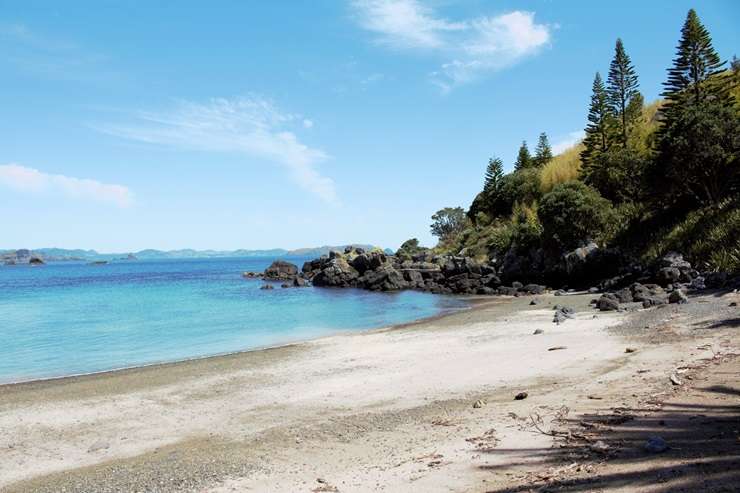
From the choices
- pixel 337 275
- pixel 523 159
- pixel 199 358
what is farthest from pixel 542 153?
pixel 199 358

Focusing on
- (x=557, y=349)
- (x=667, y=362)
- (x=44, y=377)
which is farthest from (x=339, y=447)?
(x=44, y=377)

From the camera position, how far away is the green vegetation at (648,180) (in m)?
25.6

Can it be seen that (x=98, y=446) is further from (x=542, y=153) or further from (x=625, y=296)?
(x=542, y=153)

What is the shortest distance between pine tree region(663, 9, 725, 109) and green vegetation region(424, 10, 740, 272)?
0.21 feet

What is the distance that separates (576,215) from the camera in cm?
3262

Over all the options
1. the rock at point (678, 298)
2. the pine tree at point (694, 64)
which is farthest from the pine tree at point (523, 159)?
the rock at point (678, 298)

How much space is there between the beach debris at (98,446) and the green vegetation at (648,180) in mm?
22802

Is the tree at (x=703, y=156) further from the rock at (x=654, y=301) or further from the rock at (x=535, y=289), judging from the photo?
the rock at (x=654, y=301)

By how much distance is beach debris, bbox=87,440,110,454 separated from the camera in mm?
8881

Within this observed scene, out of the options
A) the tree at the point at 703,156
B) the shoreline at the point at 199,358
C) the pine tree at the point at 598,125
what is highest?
the pine tree at the point at 598,125

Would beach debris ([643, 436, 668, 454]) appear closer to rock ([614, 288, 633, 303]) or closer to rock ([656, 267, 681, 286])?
rock ([614, 288, 633, 303])

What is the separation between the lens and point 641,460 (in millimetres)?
5125

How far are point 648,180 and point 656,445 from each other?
88.7ft

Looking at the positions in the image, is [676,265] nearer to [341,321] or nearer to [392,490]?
[341,321]
